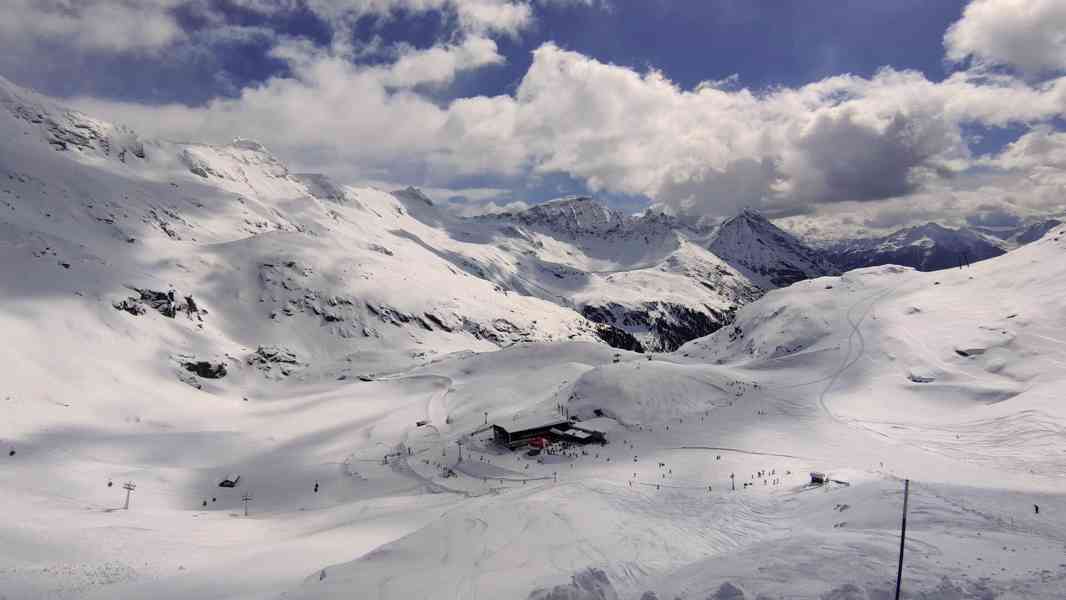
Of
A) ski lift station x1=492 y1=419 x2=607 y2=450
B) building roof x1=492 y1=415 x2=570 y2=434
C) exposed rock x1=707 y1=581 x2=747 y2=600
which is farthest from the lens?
building roof x1=492 y1=415 x2=570 y2=434

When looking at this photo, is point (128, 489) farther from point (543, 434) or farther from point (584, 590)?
point (584, 590)

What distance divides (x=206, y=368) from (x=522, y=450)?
75866 mm

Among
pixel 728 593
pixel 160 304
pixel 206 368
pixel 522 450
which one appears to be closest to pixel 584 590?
pixel 728 593

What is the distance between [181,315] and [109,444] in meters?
64.5

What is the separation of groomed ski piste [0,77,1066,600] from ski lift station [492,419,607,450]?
218cm

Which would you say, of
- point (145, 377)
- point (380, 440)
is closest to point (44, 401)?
point (145, 377)

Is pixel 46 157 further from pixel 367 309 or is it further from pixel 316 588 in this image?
pixel 316 588

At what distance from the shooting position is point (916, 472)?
155ft

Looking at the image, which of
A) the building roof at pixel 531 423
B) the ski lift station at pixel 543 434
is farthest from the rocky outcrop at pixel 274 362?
the ski lift station at pixel 543 434

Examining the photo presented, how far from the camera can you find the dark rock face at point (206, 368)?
109 metres

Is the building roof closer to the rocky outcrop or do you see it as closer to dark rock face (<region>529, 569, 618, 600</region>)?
dark rock face (<region>529, 569, 618, 600</region>)

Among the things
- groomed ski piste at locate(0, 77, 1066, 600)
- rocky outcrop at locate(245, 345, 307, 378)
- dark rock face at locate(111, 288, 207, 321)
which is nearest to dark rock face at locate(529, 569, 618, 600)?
groomed ski piste at locate(0, 77, 1066, 600)

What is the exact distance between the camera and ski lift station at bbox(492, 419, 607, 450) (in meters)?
65.4

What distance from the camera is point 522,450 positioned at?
64750 mm
